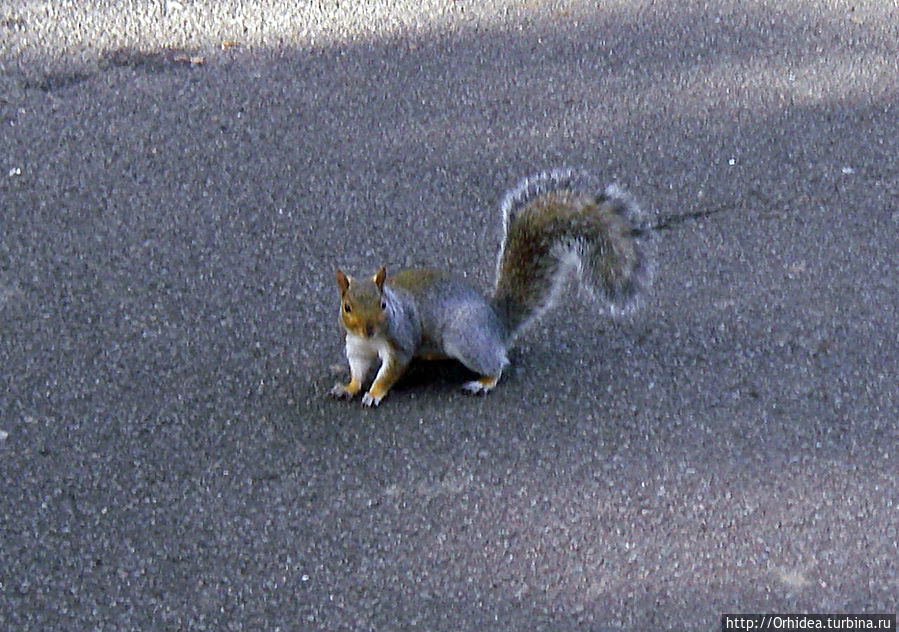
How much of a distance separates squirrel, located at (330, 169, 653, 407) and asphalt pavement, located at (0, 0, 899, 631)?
0.41 ft

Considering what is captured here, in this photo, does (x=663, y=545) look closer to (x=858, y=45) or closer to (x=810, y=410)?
(x=810, y=410)

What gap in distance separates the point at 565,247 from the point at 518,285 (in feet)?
0.54

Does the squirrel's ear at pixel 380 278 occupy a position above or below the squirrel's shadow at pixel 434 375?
above

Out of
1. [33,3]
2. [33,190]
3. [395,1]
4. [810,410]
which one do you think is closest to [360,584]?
[810,410]

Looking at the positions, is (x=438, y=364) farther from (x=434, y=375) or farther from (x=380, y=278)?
(x=380, y=278)

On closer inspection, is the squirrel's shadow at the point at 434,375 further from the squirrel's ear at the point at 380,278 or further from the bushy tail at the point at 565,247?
the squirrel's ear at the point at 380,278

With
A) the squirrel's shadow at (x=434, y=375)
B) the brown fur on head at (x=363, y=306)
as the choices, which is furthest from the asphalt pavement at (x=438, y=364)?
the brown fur on head at (x=363, y=306)

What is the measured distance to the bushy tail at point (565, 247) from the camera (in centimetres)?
336

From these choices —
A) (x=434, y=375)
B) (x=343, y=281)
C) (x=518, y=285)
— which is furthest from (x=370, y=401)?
(x=518, y=285)

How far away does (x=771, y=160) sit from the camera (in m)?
4.49

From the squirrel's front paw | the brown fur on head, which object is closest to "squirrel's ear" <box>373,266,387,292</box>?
the brown fur on head

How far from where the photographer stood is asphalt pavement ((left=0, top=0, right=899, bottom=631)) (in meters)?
2.84

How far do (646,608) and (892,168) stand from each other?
2.35m

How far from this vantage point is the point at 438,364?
3533 mm
